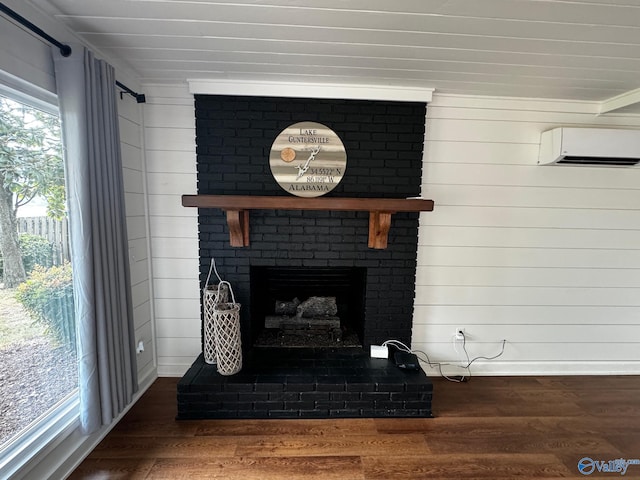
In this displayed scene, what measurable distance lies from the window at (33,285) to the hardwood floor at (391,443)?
41 cm

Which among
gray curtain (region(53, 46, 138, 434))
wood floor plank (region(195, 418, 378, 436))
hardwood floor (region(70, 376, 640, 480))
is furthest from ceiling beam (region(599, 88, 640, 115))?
gray curtain (region(53, 46, 138, 434))

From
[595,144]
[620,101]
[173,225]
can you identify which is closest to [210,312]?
[173,225]

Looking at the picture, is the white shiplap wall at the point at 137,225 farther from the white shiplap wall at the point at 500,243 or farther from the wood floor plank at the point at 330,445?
the wood floor plank at the point at 330,445

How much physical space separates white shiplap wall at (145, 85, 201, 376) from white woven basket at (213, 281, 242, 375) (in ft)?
1.43

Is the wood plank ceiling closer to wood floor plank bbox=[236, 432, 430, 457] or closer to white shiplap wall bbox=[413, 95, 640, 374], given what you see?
white shiplap wall bbox=[413, 95, 640, 374]

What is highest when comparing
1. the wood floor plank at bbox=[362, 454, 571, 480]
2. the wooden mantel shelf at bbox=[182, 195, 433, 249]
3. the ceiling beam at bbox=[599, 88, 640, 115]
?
the ceiling beam at bbox=[599, 88, 640, 115]

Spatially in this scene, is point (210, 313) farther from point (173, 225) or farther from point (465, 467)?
point (465, 467)

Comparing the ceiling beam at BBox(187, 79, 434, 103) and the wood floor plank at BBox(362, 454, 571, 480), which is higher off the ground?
the ceiling beam at BBox(187, 79, 434, 103)

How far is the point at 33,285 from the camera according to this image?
4.43 ft

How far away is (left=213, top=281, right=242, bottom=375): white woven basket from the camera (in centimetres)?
190

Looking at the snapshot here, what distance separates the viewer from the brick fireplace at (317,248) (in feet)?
6.15

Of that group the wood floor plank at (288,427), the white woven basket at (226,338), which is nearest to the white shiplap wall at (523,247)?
the wood floor plank at (288,427)

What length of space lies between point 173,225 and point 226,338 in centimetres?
94

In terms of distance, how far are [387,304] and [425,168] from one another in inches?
42.4
